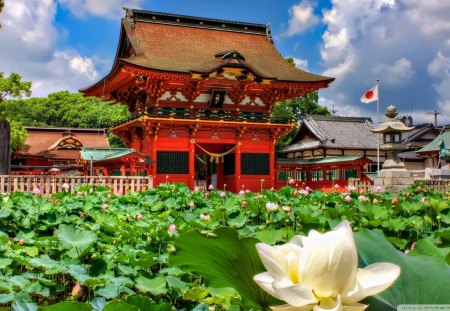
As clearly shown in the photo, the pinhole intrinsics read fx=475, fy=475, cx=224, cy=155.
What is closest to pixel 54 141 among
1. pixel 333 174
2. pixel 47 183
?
pixel 333 174

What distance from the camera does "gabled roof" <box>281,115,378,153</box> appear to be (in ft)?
89.9

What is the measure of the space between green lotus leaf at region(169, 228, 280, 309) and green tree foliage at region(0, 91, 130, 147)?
41286 mm

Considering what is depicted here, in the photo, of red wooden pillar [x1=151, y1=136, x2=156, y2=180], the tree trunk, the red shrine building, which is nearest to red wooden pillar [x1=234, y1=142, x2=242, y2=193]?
the red shrine building

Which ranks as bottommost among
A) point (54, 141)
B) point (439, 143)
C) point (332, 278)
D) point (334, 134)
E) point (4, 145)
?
point (332, 278)

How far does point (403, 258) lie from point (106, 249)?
240cm

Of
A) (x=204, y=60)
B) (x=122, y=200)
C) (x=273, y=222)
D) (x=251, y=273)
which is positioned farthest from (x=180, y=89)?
(x=251, y=273)

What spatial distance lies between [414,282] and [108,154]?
681 inches

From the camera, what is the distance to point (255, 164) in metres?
20.3

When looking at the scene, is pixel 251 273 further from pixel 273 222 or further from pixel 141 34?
pixel 141 34

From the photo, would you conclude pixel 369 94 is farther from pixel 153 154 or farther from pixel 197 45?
pixel 153 154

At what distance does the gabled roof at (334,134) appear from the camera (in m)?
27.4

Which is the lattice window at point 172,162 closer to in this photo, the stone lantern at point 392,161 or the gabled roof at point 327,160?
the gabled roof at point 327,160

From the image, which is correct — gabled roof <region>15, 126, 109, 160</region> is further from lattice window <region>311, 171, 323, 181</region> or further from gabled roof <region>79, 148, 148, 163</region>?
lattice window <region>311, 171, 323, 181</region>

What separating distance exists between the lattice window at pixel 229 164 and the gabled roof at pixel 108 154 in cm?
443
